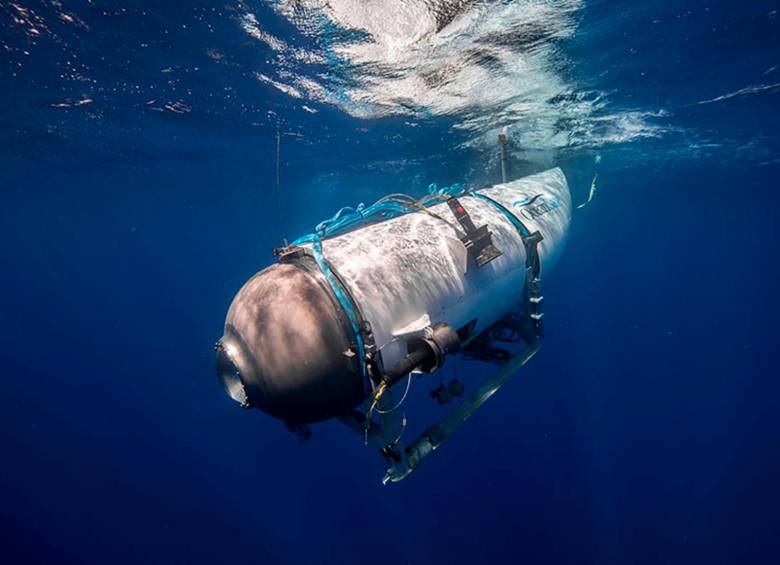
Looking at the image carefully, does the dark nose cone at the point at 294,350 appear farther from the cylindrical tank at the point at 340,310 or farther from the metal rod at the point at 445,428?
the metal rod at the point at 445,428

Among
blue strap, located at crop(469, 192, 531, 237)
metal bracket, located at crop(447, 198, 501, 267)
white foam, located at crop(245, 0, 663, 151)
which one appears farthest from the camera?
white foam, located at crop(245, 0, 663, 151)

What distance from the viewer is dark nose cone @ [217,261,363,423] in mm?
2740

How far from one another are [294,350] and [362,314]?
1.92 ft

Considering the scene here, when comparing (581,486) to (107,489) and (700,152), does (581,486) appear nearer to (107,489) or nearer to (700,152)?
(700,152)

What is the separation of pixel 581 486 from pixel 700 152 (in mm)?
15821

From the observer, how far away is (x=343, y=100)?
10.0 meters

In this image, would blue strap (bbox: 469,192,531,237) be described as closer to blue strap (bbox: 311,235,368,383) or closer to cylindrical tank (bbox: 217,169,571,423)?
cylindrical tank (bbox: 217,169,571,423)

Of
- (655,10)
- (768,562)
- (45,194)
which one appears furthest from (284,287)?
(45,194)

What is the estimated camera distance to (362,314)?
2867 mm

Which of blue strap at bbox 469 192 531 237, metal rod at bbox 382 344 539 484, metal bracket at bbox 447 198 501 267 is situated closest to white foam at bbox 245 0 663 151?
blue strap at bbox 469 192 531 237

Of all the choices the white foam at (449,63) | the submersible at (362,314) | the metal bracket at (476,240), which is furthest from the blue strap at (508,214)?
the white foam at (449,63)

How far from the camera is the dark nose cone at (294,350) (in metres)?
2.74

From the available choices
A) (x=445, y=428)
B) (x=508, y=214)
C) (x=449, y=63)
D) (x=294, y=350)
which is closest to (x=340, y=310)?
(x=294, y=350)

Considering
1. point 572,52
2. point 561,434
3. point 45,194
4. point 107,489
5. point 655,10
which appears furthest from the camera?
point 45,194
